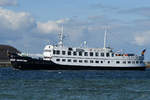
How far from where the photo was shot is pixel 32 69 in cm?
7725

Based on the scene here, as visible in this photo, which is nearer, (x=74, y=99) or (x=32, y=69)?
(x=74, y=99)

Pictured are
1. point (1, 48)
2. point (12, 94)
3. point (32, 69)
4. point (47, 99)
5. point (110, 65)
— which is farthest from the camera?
point (1, 48)

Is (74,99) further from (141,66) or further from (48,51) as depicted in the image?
(141,66)

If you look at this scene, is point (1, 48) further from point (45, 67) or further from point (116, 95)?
point (116, 95)

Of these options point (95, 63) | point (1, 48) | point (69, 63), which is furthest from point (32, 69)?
point (1, 48)

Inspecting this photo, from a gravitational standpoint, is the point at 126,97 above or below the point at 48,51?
below

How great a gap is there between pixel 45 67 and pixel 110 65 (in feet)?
49.6

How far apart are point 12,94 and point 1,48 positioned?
122729mm

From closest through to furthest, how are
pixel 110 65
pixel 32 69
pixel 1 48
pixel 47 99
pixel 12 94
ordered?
pixel 47 99 < pixel 12 94 < pixel 32 69 < pixel 110 65 < pixel 1 48

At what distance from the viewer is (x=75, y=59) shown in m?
80.1

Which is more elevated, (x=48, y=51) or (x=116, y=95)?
(x=48, y=51)

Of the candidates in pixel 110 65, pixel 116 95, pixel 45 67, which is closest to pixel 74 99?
pixel 116 95

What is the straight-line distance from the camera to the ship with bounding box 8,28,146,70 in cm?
7706

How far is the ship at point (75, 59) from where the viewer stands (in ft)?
253
